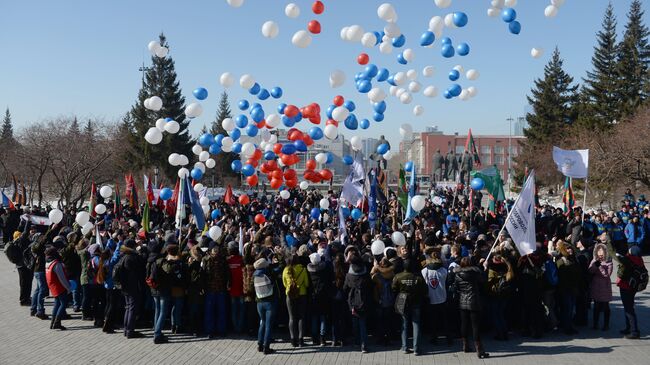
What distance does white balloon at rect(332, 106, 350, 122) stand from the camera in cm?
1766

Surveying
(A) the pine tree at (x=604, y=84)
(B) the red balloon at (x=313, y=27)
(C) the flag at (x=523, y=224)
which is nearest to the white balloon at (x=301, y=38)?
(B) the red balloon at (x=313, y=27)

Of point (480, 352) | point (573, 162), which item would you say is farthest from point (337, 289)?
point (573, 162)

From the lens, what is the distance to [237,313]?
9.62 metres

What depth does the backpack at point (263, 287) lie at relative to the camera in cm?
863

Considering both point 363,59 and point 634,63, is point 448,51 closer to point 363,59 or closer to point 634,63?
point 363,59

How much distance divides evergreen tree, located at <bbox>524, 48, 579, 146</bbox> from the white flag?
35.9m

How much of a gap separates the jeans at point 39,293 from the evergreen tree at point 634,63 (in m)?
44.5

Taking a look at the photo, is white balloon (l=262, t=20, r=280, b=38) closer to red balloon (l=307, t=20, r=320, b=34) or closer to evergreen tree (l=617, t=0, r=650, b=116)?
red balloon (l=307, t=20, r=320, b=34)

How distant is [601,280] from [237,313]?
6409 millimetres

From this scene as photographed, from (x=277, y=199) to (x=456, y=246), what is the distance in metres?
14.8

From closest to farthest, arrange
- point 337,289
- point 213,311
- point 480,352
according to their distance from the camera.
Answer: point 480,352 → point 337,289 → point 213,311

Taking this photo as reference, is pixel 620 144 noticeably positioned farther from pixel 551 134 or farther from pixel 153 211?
pixel 153 211

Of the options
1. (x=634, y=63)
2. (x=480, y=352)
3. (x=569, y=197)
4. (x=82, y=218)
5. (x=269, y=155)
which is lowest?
(x=480, y=352)

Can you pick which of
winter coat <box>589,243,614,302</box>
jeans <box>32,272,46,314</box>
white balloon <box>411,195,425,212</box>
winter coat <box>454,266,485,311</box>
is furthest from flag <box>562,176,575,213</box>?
jeans <box>32,272,46,314</box>
